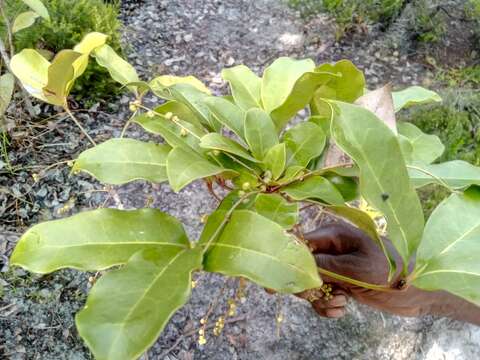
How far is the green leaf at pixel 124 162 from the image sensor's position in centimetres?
65

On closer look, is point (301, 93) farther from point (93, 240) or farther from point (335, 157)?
point (93, 240)

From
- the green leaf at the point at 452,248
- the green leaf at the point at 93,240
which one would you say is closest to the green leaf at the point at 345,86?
the green leaf at the point at 452,248

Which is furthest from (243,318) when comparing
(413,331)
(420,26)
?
(420,26)

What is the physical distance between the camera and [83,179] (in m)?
1.81

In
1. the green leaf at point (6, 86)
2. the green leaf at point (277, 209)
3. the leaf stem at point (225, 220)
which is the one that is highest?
the green leaf at point (277, 209)

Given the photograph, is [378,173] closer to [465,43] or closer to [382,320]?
[382,320]

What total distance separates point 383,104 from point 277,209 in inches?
7.6

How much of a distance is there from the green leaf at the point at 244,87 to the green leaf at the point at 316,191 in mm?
190

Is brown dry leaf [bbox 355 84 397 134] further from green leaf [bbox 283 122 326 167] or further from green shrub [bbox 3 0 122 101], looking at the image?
green shrub [bbox 3 0 122 101]

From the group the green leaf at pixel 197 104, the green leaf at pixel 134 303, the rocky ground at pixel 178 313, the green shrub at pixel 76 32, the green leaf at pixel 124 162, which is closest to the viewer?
the green leaf at pixel 134 303

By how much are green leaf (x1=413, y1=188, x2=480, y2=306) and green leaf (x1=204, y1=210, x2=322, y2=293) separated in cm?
18

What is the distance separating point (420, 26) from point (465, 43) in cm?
30

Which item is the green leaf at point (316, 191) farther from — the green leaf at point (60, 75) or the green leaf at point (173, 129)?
the green leaf at point (60, 75)

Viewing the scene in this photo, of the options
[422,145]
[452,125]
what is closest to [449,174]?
[422,145]
